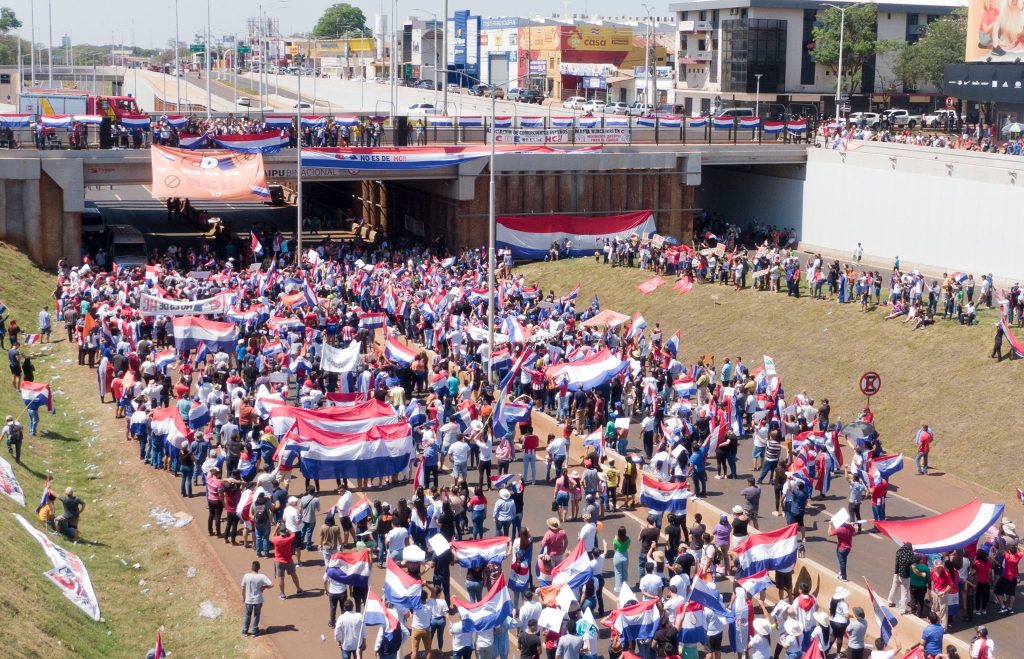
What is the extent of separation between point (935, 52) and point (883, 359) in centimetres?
5610

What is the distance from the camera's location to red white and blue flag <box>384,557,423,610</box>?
17281 millimetres

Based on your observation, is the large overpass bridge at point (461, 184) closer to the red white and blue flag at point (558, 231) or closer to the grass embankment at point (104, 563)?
the red white and blue flag at point (558, 231)

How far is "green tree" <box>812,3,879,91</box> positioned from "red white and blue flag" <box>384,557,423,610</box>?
250 feet

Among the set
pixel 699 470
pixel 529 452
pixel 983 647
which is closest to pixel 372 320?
pixel 529 452

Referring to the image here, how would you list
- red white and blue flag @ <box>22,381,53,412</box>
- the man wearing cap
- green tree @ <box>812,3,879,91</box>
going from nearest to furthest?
the man wearing cap, red white and blue flag @ <box>22,381,53,412</box>, green tree @ <box>812,3,879,91</box>

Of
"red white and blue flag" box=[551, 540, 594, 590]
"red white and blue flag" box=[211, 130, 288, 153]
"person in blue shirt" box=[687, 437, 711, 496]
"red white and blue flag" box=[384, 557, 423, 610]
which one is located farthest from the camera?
"red white and blue flag" box=[211, 130, 288, 153]

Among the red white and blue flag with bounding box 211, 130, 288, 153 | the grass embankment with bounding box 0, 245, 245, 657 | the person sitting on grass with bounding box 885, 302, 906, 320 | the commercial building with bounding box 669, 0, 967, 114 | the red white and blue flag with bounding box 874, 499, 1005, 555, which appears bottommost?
the grass embankment with bounding box 0, 245, 245, 657

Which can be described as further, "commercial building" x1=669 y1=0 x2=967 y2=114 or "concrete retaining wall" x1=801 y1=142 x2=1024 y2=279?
"commercial building" x1=669 y1=0 x2=967 y2=114

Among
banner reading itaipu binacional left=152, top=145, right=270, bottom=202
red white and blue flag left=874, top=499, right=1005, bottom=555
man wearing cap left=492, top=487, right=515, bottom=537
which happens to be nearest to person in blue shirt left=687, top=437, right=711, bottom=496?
man wearing cap left=492, top=487, right=515, bottom=537

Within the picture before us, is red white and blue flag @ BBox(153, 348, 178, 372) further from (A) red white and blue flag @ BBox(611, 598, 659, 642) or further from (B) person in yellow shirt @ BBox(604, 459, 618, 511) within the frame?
(A) red white and blue flag @ BBox(611, 598, 659, 642)

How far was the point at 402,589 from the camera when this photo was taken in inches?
682

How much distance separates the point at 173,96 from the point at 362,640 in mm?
122726

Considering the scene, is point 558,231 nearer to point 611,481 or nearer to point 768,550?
point 611,481

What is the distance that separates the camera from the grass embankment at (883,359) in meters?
29.2
